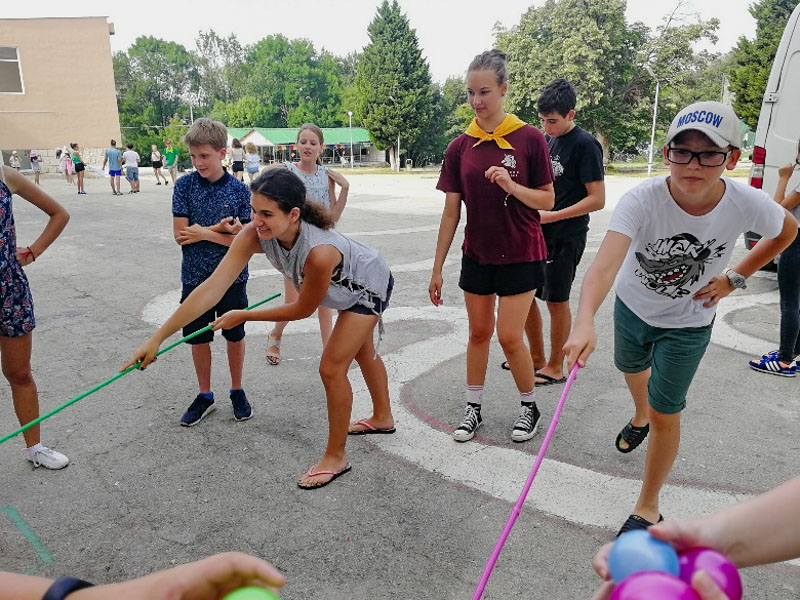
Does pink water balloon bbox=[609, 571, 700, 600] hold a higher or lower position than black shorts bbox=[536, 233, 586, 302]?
higher

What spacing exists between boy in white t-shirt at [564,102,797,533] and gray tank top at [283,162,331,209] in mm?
3027

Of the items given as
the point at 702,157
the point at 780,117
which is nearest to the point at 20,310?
the point at 702,157

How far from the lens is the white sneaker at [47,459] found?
3.48 meters

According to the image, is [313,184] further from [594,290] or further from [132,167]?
[132,167]

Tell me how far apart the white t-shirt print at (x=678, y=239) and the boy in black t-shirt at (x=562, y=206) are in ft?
5.42

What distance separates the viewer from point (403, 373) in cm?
489

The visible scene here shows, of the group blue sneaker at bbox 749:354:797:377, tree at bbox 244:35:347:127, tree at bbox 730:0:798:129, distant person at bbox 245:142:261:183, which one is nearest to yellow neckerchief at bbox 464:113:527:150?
blue sneaker at bbox 749:354:797:377

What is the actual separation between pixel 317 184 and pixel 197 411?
88.7 inches

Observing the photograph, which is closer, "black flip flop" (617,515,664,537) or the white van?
"black flip flop" (617,515,664,537)

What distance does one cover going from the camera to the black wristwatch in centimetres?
98

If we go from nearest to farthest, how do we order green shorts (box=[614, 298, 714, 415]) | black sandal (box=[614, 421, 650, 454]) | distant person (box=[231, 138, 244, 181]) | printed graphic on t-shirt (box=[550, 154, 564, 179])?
green shorts (box=[614, 298, 714, 415]), black sandal (box=[614, 421, 650, 454]), printed graphic on t-shirt (box=[550, 154, 564, 179]), distant person (box=[231, 138, 244, 181])

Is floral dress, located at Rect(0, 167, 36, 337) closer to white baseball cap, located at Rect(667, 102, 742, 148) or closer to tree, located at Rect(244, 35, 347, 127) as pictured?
white baseball cap, located at Rect(667, 102, 742, 148)

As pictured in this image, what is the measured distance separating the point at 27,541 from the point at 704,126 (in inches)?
132

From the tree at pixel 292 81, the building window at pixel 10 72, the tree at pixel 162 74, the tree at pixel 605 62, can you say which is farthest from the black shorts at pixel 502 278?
the tree at pixel 162 74
